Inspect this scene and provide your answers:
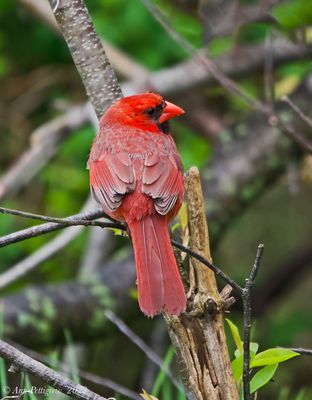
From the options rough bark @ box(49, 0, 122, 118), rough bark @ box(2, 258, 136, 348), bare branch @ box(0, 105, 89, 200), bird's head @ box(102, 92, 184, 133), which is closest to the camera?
rough bark @ box(49, 0, 122, 118)

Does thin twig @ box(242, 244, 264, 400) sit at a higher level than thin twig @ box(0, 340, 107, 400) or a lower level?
higher

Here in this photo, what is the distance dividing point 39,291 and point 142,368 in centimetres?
171

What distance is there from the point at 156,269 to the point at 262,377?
0.41 meters

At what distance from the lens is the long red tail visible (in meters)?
2.32

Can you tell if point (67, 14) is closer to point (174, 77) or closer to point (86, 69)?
point (86, 69)

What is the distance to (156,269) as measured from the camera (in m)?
2.49

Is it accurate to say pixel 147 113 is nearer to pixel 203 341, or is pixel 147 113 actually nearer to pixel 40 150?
pixel 203 341

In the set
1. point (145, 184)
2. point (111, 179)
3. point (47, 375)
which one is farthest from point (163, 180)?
point (47, 375)

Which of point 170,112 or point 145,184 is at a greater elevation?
point 170,112

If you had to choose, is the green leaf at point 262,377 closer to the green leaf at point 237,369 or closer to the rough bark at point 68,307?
→ the green leaf at point 237,369

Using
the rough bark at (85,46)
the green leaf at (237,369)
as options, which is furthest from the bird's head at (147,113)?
the green leaf at (237,369)

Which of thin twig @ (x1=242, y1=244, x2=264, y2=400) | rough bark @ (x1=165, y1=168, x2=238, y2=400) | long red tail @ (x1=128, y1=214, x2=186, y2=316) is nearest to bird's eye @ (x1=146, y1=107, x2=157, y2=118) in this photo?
long red tail @ (x1=128, y1=214, x2=186, y2=316)

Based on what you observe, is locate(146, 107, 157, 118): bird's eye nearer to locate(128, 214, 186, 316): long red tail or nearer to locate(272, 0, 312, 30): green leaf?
locate(272, 0, 312, 30): green leaf

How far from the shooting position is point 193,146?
596 centimetres
